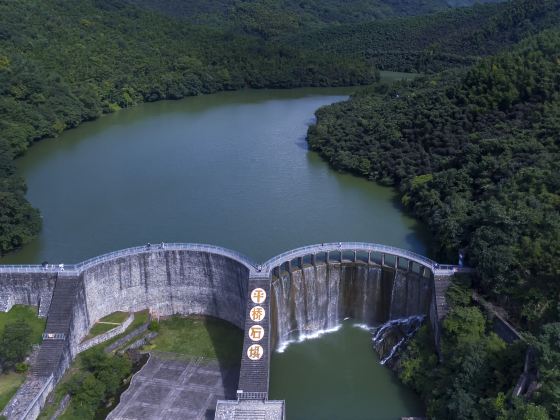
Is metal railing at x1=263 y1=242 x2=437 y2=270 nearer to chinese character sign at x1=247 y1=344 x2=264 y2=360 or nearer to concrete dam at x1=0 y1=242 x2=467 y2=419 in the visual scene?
concrete dam at x1=0 y1=242 x2=467 y2=419

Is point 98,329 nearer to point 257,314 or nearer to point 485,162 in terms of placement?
point 257,314

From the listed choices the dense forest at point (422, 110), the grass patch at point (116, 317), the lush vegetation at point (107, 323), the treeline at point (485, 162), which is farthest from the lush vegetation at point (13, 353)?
the treeline at point (485, 162)

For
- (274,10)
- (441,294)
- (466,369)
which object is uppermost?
(274,10)

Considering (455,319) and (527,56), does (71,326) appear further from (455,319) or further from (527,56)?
(527,56)

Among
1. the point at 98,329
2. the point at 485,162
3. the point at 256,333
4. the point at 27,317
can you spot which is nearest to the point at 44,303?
the point at 27,317

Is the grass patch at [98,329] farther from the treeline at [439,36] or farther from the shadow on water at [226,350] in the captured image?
the treeline at [439,36]

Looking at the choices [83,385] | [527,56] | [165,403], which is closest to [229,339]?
[165,403]
